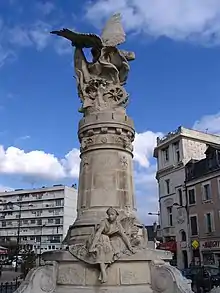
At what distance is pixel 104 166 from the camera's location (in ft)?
36.8

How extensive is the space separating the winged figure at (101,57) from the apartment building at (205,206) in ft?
97.8

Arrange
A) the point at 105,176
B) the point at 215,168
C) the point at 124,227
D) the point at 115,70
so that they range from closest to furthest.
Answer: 1. the point at 124,227
2. the point at 105,176
3. the point at 115,70
4. the point at 215,168

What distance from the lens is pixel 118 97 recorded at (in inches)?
490

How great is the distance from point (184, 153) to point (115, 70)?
3595cm

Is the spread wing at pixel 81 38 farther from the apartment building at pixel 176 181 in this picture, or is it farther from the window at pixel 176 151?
the window at pixel 176 151

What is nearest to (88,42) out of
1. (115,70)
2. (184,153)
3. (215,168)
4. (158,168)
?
(115,70)

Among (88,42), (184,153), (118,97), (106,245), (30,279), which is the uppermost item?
(184,153)

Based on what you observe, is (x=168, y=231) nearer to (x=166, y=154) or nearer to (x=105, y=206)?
(x=166, y=154)

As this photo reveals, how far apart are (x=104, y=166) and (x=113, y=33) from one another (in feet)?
16.3

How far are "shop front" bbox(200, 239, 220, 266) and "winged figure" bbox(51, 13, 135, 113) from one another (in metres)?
30.5

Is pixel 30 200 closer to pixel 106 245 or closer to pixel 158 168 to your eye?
pixel 158 168

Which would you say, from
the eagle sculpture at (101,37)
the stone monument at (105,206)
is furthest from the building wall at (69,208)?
the stone monument at (105,206)

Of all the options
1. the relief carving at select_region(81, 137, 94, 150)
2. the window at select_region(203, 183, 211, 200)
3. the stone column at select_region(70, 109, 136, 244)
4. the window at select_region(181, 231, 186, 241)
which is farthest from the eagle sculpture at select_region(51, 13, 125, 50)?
the window at select_region(181, 231, 186, 241)

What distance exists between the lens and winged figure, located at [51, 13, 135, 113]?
12461mm
